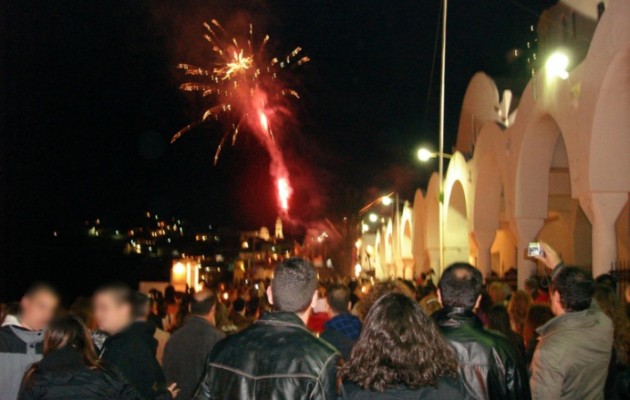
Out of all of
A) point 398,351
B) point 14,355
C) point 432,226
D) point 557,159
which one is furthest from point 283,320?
point 432,226

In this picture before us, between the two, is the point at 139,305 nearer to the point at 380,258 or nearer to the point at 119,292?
the point at 119,292

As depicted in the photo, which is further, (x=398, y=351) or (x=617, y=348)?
(x=617, y=348)

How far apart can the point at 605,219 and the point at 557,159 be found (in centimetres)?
775

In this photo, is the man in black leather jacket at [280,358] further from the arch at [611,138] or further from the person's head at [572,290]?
the arch at [611,138]

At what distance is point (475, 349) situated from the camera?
422 centimetres

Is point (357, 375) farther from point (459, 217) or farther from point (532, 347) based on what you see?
point (459, 217)

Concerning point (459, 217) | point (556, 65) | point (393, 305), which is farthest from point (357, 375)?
point (459, 217)

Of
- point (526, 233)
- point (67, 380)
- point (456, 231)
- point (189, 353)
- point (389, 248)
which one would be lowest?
point (189, 353)

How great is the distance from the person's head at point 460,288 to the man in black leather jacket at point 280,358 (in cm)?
104

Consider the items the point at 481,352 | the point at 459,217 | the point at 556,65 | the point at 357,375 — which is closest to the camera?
the point at 357,375

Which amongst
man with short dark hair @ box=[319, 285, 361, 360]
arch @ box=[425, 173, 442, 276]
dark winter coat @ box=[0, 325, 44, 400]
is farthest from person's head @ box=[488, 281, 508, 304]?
arch @ box=[425, 173, 442, 276]

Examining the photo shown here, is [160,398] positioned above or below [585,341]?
below

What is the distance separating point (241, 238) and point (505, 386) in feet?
430

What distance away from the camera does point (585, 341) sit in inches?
192
